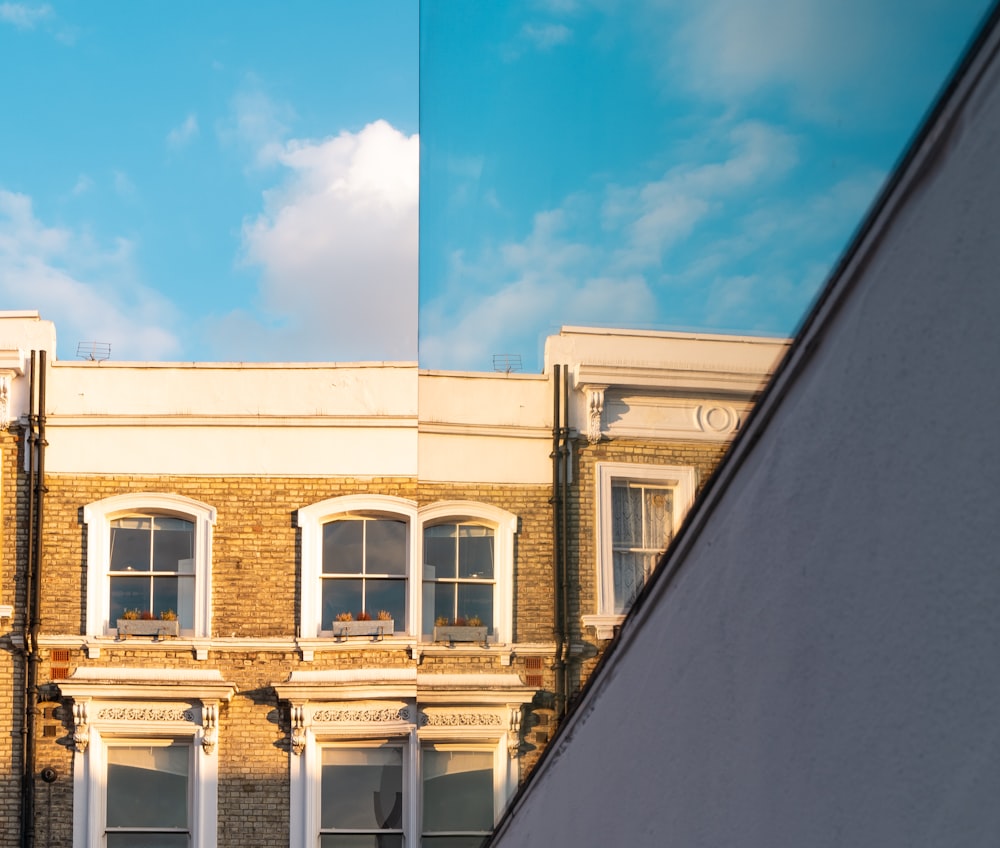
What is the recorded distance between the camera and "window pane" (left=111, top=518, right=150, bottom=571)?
10.9m

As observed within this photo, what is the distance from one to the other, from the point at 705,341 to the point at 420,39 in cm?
146

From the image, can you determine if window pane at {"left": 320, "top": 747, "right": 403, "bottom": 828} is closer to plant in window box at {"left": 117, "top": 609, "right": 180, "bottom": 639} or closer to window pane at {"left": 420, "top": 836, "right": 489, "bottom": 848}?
plant in window box at {"left": 117, "top": 609, "right": 180, "bottom": 639}

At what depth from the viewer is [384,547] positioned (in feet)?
37.1

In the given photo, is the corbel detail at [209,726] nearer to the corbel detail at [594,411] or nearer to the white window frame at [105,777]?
the white window frame at [105,777]

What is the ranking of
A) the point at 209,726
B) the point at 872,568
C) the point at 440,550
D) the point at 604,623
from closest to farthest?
the point at 872,568
the point at 604,623
the point at 440,550
the point at 209,726

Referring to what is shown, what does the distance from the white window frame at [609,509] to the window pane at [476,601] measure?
0.40 metres

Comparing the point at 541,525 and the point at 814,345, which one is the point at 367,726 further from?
the point at 814,345

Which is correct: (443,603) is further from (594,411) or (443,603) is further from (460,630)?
(594,411)

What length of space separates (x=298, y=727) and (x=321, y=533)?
184 centimetres

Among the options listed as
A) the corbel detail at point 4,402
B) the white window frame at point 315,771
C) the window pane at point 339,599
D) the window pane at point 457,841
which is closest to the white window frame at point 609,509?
the window pane at point 457,841

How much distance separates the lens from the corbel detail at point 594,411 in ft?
5.11

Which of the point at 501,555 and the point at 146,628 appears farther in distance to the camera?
the point at 146,628

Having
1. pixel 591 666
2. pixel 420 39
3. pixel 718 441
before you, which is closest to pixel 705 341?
pixel 718 441

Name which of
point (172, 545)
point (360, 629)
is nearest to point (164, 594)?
point (172, 545)
